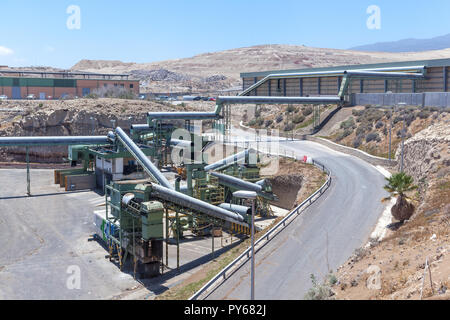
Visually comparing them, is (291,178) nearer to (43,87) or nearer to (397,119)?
(397,119)

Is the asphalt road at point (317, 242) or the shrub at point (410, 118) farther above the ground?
the shrub at point (410, 118)

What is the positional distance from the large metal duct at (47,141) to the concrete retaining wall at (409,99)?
34947mm

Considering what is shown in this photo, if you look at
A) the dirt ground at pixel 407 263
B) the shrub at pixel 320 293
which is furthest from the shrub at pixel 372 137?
the shrub at pixel 320 293

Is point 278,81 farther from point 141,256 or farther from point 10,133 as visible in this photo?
point 141,256

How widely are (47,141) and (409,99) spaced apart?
42.4m

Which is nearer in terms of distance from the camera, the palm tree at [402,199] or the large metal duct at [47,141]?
the palm tree at [402,199]

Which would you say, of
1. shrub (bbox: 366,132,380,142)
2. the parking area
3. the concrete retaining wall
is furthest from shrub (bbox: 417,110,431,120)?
the parking area

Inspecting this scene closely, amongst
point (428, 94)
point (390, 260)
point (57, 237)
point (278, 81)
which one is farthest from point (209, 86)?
point (390, 260)

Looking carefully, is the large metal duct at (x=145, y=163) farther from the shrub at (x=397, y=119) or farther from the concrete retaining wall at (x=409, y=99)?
the concrete retaining wall at (x=409, y=99)

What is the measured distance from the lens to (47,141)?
50.6 metres

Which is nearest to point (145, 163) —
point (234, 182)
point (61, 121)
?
point (234, 182)

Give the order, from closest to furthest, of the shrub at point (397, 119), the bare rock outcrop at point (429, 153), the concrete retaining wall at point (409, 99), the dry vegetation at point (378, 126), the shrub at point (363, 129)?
the bare rock outcrop at point (429, 153), the dry vegetation at point (378, 126), the concrete retaining wall at point (409, 99), the shrub at point (397, 119), the shrub at point (363, 129)

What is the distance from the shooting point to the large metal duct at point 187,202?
30.1m
